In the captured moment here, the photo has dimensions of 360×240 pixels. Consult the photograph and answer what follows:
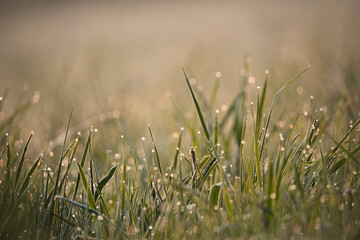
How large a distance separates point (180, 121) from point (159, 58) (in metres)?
1.78

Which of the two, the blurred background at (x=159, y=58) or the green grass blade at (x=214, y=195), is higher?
the blurred background at (x=159, y=58)

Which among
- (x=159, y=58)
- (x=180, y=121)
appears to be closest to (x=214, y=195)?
(x=180, y=121)

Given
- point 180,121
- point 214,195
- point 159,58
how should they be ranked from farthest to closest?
point 159,58 → point 180,121 → point 214,195

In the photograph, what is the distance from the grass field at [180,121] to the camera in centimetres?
95

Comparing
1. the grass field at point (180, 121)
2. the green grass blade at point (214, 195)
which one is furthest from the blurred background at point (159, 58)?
the green grass blade at point (214, 195)

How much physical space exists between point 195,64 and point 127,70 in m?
0.55

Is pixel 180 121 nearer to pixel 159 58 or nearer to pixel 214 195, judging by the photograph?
pixel 214 195

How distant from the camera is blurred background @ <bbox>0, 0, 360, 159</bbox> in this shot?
6.63ft

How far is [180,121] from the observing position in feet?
6.23

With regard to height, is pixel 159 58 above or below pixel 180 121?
above

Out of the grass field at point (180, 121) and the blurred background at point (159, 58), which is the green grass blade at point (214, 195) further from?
the blurred background at point (159, 58)

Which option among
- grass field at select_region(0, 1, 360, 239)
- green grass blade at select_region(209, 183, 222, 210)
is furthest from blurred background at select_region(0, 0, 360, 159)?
green grass blade at select_region(209, 183, 222, 210)

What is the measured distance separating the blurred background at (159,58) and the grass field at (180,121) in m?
0.02

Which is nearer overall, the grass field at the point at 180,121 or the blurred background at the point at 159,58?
the grass field at the point at 180,121
